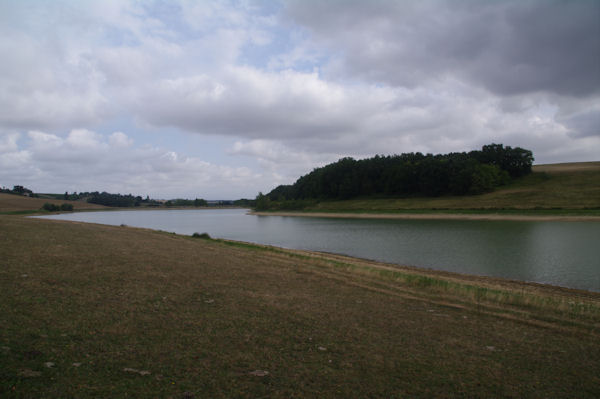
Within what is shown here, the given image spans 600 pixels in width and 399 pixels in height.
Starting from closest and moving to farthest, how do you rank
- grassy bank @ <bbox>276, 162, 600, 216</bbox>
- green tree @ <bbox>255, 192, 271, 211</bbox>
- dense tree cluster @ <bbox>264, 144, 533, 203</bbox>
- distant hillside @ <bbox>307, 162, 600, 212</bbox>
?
grassy bank @ <bbox>276, 162, 600, 216</bbox>
distant hillside @ <bbox>307, 162, 600, 212</bbox>
dense tree cluster @ <bbox>264, 144, 533, 203</bbox>
green tree @ <bbox>255, 192, 271, 211</bbox>

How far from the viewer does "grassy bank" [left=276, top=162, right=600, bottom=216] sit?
53844 millimetres

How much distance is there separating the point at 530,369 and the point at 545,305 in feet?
16.7

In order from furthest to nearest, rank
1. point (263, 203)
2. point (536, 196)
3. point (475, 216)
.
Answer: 1. point (263, 203)
2. point (536, 196)
3. point (475, 216)

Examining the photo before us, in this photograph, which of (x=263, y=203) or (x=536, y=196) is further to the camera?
(x=263, y=203)

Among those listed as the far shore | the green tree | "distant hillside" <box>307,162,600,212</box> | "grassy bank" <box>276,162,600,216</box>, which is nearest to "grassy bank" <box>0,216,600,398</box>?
the far shore

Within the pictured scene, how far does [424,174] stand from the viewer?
304ft

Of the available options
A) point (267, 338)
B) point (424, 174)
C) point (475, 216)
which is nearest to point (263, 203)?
point (424, 174)

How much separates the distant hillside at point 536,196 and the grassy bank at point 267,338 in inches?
2199

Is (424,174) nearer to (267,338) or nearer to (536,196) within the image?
(536,196)

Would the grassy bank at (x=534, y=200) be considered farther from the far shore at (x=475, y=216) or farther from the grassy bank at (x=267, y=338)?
the grassy bank at (x=267, y=338)

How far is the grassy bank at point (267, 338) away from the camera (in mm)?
4660

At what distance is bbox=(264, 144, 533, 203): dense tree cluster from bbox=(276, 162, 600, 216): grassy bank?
461 cm

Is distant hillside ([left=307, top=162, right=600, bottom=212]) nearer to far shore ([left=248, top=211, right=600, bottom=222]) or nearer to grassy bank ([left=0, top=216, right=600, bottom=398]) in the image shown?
far shore ([left=248, top=211, right=600, bottom=222])

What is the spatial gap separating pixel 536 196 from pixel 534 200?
3.50 m
